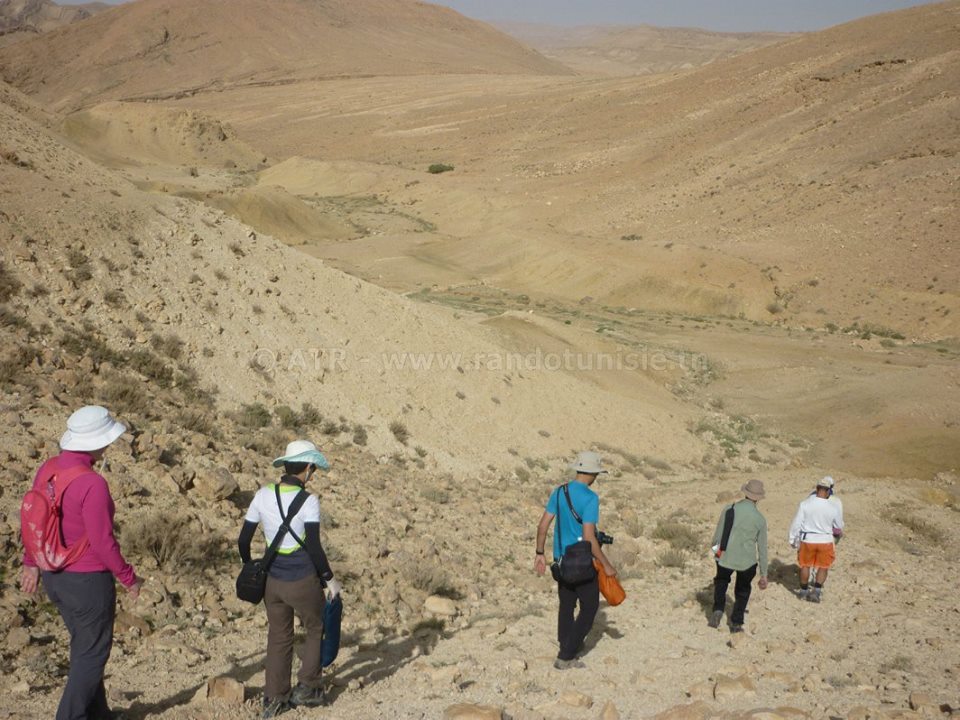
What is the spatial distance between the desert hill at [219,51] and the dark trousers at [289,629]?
107 meters

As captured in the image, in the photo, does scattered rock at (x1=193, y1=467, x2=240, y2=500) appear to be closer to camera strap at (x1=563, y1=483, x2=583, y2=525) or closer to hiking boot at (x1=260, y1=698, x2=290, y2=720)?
hiking boot at (x1=260, y1=698, x2=290, y2=720)

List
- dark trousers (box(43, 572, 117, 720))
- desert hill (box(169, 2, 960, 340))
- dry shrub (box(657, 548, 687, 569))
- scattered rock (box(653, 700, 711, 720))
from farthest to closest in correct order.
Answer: desert hill (box(169, 2, 960, 340))
dry shrub (box(657, 548, 687, 569))
scattered rock (box(653, 700, 711, 720))
dark trousers (box(43, 572, 117, 720))

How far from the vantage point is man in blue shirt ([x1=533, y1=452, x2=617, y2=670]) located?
528cm

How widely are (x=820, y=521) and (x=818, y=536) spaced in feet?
0.46

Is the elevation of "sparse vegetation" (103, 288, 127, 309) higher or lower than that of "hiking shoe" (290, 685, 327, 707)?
higher

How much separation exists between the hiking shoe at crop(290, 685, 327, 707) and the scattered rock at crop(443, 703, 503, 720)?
741 mm

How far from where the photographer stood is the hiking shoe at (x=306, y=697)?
4.69m

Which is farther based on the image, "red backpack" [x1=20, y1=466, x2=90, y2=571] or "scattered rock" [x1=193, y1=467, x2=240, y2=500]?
"scattered rock" [x1=193, y1=467, x2=240, y2=500]

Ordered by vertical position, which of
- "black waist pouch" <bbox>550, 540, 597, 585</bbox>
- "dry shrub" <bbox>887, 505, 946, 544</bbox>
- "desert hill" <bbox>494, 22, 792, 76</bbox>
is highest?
"desert hill" <bbox>494, 22, 792, 76</bbox>

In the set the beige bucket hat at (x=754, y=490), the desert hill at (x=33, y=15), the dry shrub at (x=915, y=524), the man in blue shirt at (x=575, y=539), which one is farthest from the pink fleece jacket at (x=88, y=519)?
the desert hill at (x=33, y=15)

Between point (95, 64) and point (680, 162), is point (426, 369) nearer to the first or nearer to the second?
point (680, 162)

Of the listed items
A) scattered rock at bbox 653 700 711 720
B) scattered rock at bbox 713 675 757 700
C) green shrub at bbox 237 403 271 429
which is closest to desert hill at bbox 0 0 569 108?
green shrub at bbox 237 403 271 429

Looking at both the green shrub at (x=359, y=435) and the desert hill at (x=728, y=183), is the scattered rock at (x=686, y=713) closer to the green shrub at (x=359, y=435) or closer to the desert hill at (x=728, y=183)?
the green shrub at (x=359, y=435)

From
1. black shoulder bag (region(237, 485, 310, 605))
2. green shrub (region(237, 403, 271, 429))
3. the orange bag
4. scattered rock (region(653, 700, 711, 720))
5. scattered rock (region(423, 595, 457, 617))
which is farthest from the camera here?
green shrub (region(237, 403, 271, 429))
